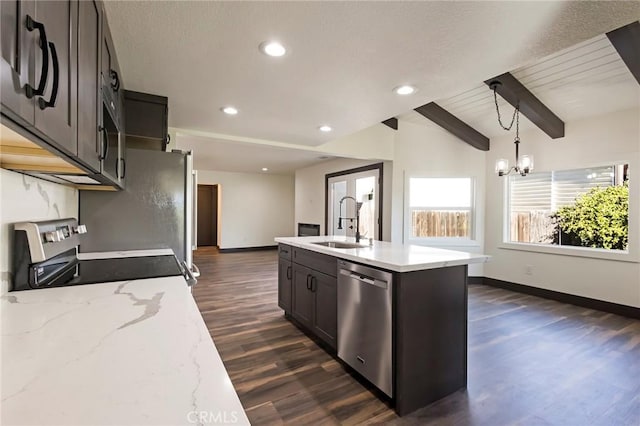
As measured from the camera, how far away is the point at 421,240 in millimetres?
5242

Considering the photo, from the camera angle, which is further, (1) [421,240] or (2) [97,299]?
(1) [421,240]

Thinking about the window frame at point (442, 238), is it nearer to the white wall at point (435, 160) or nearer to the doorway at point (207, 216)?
the white wall at point (435, 160)

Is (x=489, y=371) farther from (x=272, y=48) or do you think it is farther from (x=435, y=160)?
(x=435, y=160)

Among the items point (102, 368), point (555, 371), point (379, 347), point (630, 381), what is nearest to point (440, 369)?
point (379, 347)

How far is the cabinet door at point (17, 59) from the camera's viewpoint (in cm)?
52

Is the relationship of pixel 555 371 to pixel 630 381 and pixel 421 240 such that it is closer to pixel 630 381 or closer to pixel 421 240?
pixel 630 381

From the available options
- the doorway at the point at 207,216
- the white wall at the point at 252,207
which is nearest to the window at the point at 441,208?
the white wall at the point at 252,207

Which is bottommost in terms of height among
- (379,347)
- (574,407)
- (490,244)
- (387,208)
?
(574,407)

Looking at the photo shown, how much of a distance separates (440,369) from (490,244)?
3.79 m

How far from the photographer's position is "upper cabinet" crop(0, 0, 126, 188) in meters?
0.55

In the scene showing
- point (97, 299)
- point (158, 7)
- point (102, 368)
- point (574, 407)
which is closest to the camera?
point (102, 368)

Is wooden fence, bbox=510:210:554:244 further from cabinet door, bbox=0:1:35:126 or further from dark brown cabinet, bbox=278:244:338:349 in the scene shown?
cabinet door, bbox=0:1:35:126

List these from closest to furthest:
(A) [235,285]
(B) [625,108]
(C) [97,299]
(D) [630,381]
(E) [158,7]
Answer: (C) [97,299]
(E) [158,7]
(D) [630,381]
(B) [625,108]
(A) [235,285]

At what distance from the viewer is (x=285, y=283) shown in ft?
11.3
